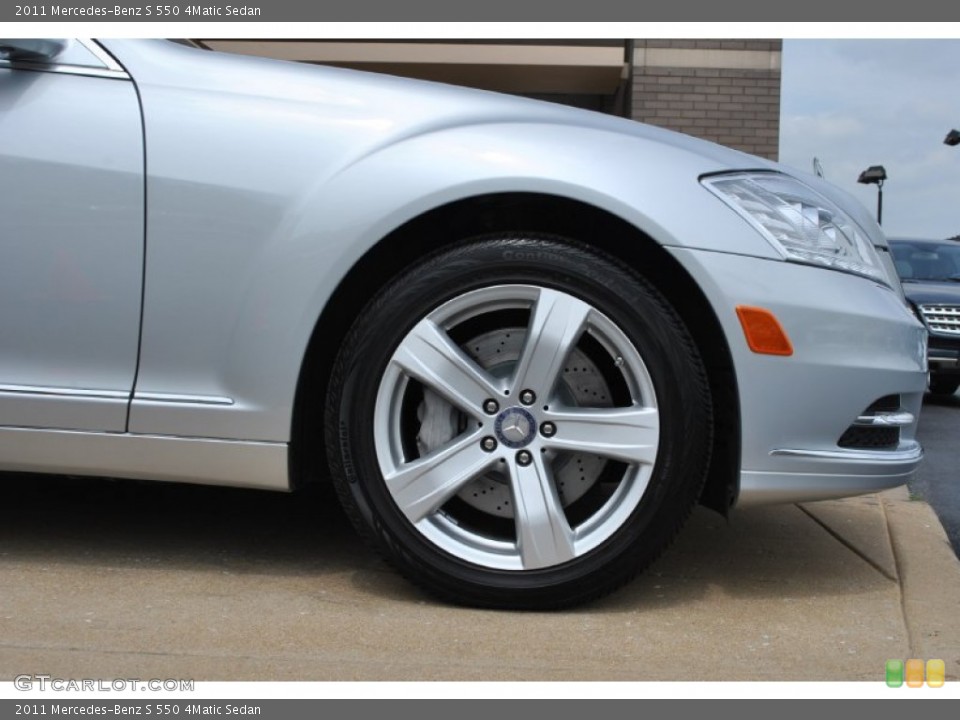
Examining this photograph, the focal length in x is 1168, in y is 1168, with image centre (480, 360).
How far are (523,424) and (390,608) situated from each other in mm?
569

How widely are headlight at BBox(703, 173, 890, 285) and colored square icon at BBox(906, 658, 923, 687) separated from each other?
0.96 meters

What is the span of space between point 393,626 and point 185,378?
0.81 m

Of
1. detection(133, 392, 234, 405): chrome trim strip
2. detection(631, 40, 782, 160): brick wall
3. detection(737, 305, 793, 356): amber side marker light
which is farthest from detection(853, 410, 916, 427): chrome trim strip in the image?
detection(631, 40, 782, 160): brick wall

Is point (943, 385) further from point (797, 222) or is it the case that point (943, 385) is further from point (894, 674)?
point (894, 674)

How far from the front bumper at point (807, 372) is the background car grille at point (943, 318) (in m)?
7.44

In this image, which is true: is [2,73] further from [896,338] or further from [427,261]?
[896,338]

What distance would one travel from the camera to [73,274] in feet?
9.57

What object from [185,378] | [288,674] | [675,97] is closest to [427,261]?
[185,378]

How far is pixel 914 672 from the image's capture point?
2.45m

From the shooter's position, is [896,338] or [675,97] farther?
[675,97]

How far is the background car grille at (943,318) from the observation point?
9.80 m

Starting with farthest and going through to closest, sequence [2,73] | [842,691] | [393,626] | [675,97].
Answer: [675,97] < [2,73] < [393,626] < [842,691]

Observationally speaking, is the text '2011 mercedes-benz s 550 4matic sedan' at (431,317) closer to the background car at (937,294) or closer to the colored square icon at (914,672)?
the colored square icon at (914,672)
